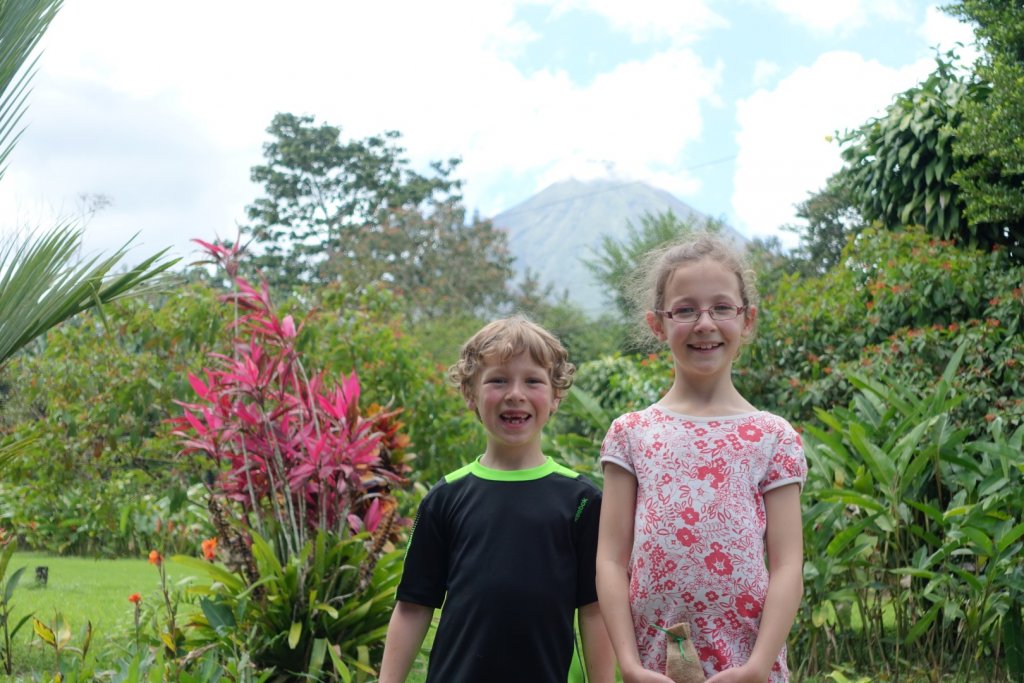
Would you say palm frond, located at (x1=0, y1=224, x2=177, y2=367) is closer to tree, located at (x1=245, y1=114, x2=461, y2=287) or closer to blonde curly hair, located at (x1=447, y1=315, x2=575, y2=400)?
blonde curly hair, located at (x1=447, y1=315, x2=575, y2=400)

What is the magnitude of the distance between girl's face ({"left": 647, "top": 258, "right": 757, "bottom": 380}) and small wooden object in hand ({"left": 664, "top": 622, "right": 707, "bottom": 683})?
0.46 meters

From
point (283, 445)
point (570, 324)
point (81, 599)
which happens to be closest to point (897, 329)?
point (283, 445)

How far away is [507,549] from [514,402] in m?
0.28

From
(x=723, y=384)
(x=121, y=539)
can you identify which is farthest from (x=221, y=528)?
(x=121, y=539)

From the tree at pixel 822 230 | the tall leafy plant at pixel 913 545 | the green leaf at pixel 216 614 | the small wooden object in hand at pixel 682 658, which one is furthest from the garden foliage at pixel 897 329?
the tree at pixel 822 230

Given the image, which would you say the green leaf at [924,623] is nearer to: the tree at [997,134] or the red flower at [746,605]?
the red flower at [746,605]

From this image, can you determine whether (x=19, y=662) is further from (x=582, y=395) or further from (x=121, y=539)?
(x=121, y=539)

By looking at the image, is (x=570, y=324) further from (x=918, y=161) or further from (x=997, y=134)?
(x=997, y=134)

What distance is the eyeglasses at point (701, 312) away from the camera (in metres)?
1.82

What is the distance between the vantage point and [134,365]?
7.06 metres

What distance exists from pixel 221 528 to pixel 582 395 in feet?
5.46

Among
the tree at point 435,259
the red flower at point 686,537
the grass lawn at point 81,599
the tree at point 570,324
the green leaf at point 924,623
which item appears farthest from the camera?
the tree at point 570,324

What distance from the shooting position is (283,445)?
390cm

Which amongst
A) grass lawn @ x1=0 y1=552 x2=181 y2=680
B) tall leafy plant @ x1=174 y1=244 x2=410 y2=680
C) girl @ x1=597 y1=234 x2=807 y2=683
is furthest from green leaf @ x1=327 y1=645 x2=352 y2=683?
girl @ x1=597 y1=234 x2=807 y2=683
